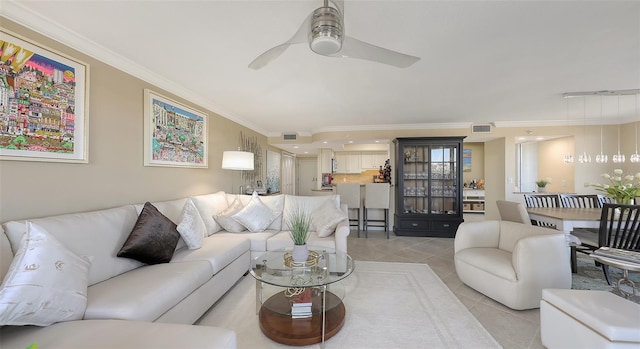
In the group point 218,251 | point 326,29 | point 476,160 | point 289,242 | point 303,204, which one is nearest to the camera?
point 326,29

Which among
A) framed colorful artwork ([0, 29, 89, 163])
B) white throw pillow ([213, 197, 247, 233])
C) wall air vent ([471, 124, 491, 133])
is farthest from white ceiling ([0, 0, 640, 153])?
white throw pillow ([213, 197, 247, 233])

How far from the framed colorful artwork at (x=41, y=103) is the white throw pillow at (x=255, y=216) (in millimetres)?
1592

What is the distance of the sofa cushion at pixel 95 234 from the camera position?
1433 mm

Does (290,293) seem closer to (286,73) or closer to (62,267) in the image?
(62,267)

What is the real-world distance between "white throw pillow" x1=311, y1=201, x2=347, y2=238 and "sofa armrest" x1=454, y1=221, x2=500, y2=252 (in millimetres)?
1372

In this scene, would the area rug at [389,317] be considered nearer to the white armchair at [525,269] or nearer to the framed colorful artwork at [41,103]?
the white armchair at [525,269]

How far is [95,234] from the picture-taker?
167 cm

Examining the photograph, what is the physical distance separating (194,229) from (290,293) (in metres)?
1.18

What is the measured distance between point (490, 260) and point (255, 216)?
267 centimetres

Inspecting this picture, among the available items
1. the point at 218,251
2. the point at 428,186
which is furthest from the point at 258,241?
the point at 428,186

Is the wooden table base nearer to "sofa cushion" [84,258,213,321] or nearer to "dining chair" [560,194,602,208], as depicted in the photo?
"sofa cushion" [84,258,213,321]

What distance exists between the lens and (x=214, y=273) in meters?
2.08

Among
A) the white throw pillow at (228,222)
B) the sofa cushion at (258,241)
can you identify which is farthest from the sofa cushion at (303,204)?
the white throw pillow at (228,222)

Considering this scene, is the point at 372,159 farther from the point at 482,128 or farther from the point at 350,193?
the point at 482,128
